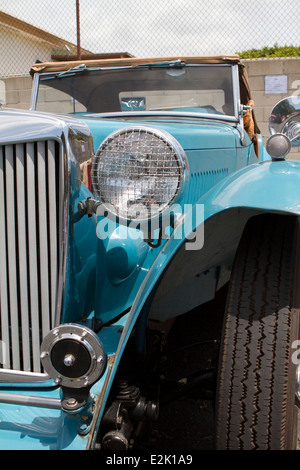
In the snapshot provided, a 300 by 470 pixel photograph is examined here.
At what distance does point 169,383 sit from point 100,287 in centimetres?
43

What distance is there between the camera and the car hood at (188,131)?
1.62 metres

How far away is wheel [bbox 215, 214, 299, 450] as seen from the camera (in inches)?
52.5

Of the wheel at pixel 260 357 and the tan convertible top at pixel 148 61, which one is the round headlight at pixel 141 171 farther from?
the tan convertible top at pixel 148 61

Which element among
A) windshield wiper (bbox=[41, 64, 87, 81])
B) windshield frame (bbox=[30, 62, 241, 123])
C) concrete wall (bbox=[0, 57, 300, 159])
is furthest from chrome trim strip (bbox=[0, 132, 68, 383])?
concrete wall (bbox=[0, 57, 300, 159])

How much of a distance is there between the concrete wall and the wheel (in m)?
6.40

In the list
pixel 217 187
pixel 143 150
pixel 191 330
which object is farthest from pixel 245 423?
pixel 191 330

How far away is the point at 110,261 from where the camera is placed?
1.66 metres

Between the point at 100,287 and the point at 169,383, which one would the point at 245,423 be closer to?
A: the point at 169,383

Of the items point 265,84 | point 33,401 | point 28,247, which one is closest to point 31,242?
point 28,247

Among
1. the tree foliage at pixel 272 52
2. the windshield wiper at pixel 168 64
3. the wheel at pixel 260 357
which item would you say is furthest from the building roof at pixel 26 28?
the wheel at pixel 260 357

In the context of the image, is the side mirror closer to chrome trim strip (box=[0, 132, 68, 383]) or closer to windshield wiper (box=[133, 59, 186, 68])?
windshield wiper (box=[133, 59, 186, 68])

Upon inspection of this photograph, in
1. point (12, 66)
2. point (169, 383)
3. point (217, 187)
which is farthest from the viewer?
point (12, 66)

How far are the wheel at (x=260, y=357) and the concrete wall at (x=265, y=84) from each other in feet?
21.0

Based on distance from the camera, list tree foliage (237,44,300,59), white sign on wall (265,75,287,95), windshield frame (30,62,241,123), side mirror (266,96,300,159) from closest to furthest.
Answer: windshield frame (30,62,241,123), side mirror (266,96,300,159), white sign on wall (265,75,287,95), tree foliage (237,44,300,59)
